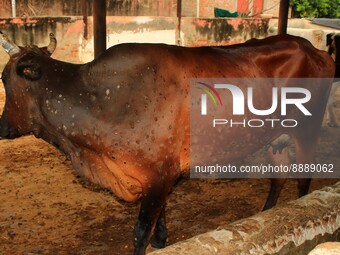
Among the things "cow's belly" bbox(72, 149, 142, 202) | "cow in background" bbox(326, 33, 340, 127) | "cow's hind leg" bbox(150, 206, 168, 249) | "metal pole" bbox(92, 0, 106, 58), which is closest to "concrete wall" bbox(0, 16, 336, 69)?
"cow in background" bbox(326, 33, 340, 127)

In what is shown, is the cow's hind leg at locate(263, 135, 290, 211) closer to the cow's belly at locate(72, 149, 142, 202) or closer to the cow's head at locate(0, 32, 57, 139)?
the cow's belly at locate(72, 149, 142, 202)

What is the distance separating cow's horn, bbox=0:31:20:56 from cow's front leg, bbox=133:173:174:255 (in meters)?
1.50

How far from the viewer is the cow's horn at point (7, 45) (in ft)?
13.5

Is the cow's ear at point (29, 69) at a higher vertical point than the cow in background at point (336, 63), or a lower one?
higher

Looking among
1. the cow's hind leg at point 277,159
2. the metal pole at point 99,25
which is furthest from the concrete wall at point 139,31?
the metal pole at point 99,25

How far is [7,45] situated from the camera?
163 inches

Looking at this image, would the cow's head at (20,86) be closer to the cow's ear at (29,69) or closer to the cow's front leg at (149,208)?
the cow's ear at (29,69)

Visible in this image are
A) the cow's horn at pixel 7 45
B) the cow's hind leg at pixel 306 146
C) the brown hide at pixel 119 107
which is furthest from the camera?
the cow's hind leg at pixel 306 146

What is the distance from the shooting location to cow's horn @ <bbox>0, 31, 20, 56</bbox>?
411cm

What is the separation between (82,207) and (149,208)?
140cm

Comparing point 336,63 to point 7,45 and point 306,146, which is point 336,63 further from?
point 7,45

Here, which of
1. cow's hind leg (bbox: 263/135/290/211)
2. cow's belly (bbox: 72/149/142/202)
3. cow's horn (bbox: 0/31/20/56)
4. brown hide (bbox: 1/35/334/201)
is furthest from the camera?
cow's hind leg (bbox: 263/135/290/211)

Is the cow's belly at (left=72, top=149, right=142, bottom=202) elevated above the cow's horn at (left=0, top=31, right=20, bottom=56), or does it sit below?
below

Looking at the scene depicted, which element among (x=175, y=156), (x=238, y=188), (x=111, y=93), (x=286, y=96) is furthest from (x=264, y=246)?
(x=238, y=188)
